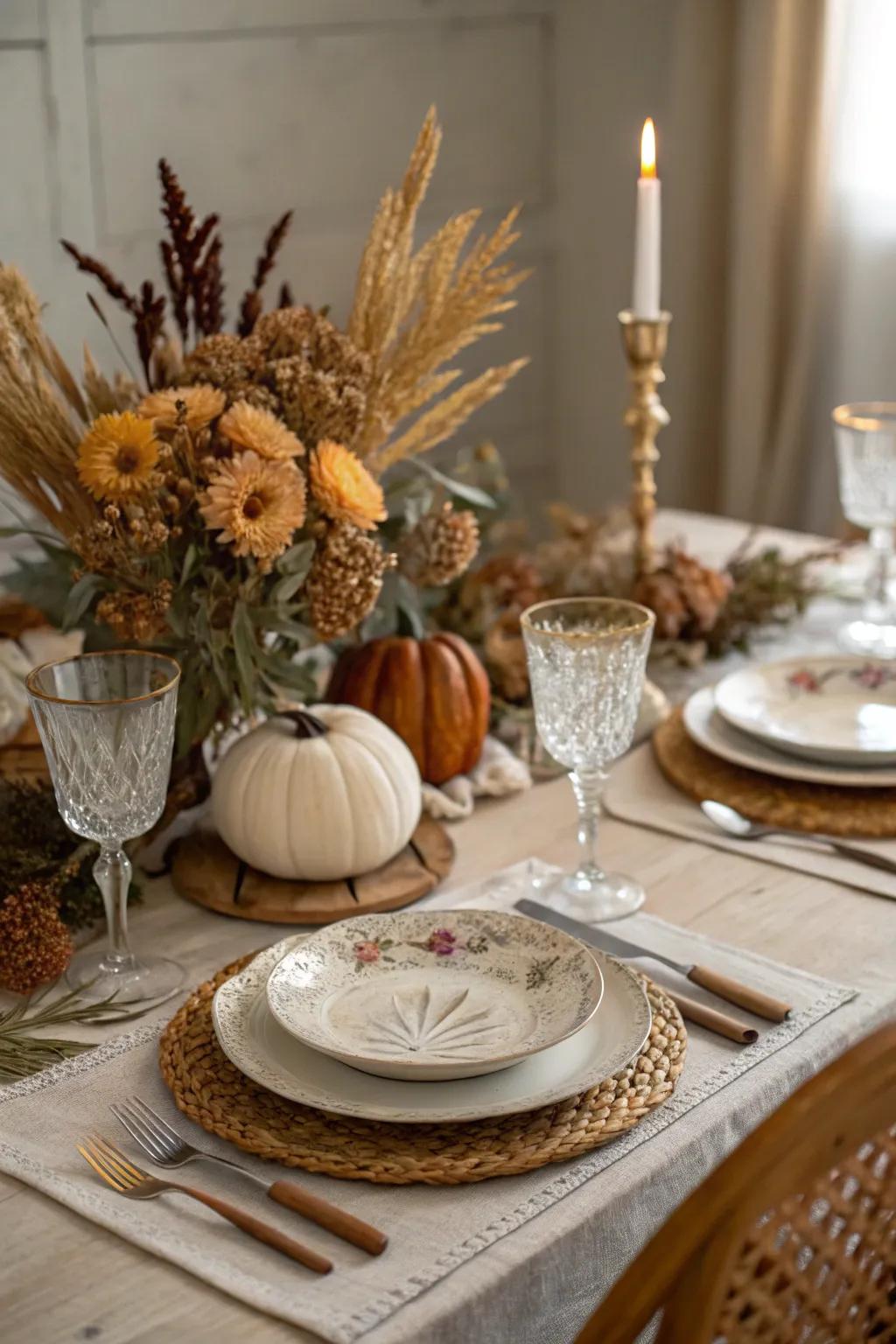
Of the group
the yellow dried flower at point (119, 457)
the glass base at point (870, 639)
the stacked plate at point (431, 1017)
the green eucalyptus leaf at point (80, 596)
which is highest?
the yellow dried flower at point (119, 457)

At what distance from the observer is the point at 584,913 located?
109 centimetres

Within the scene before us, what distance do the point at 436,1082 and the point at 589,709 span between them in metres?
0.35

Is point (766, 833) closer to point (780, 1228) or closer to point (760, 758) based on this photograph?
point (760, 758)

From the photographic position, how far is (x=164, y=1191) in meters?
0.78

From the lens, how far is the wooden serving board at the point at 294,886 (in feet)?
3.62

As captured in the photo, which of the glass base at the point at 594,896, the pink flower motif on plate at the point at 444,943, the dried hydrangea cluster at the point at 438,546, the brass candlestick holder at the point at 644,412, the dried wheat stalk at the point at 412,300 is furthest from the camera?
the brass candlestick holder at the point at 644,412

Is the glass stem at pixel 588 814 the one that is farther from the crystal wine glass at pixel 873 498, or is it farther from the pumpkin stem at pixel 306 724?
the crystal wine glass at pixel 873 498

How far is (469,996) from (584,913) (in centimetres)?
19

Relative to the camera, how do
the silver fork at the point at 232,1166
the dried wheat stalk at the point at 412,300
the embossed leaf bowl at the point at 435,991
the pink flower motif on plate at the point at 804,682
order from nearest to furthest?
the silver fork at the point at 232,1166
the embossed leaf bowl at the point at 435,991
the dried wheat stalk at the point at 412,300
the pink flower motif on plate at the point at 804,682

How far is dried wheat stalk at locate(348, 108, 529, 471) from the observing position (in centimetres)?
121

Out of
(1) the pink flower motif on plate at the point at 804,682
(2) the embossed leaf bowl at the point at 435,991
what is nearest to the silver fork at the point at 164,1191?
(2) the embossed leaf bowl at the point at 435,991

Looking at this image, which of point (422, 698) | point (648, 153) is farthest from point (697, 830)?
point (648, 153)

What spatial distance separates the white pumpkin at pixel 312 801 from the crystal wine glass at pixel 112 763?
12 centimetres

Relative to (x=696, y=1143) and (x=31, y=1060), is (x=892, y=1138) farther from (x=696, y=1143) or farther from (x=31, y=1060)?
(x=31, y=1060)
